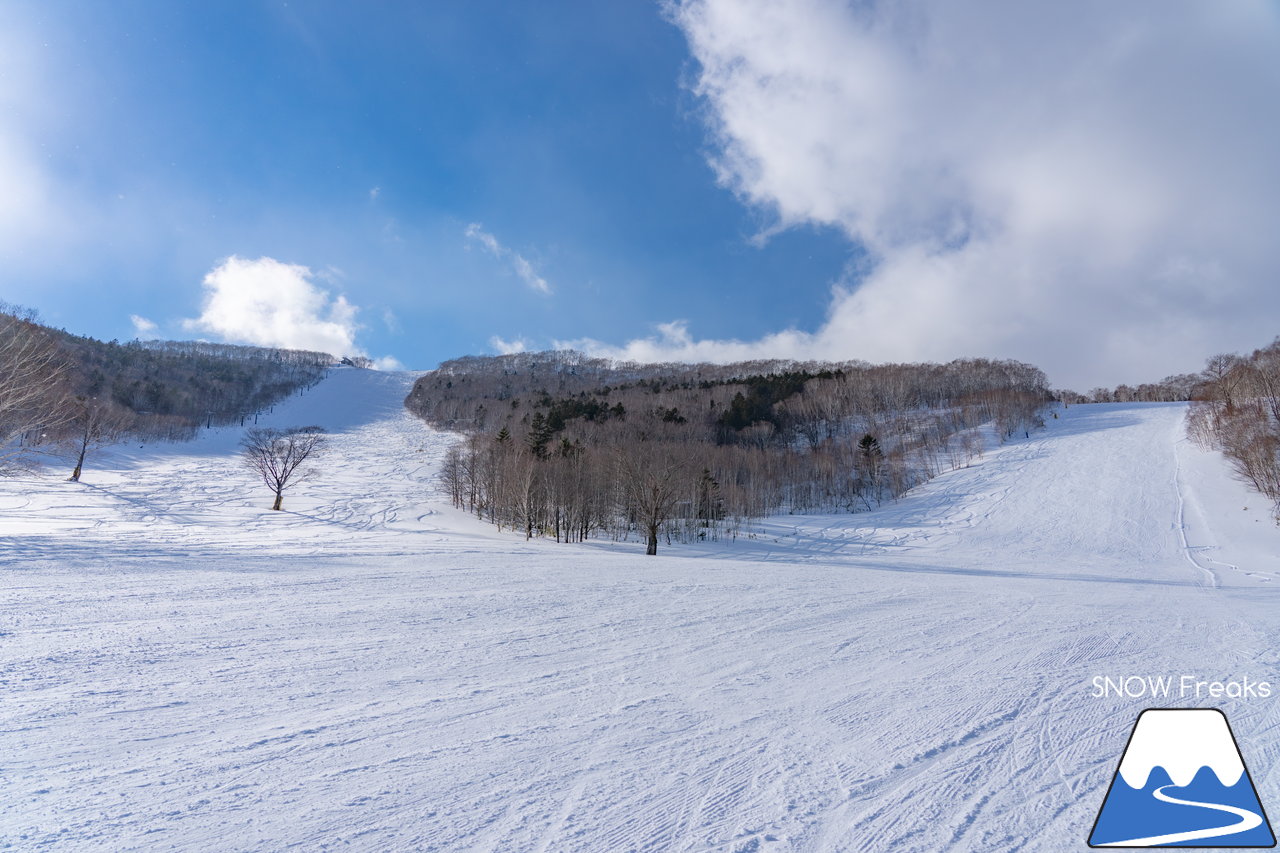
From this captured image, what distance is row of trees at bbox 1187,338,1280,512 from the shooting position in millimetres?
38250

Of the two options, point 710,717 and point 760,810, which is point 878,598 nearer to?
point 710,717

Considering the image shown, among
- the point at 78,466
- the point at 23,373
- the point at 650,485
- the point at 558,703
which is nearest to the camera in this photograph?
the point at 558,703

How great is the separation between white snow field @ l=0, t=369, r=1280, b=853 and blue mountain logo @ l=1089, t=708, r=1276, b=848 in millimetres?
144

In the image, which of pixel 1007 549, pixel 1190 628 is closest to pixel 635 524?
pixel 1007 549

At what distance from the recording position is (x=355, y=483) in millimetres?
53438

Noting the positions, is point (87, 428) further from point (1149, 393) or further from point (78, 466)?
point (1149, 393)

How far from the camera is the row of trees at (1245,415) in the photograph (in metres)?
38.2

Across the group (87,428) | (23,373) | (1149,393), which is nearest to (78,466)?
(87,428)

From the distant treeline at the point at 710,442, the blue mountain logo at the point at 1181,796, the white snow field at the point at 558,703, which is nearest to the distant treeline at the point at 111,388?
the white snow field at the point at 558,703

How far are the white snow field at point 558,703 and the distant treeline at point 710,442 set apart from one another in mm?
20200

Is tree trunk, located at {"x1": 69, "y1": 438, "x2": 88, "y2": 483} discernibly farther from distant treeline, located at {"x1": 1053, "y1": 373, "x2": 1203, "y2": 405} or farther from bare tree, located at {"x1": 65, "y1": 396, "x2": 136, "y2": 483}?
distant treeline, located at {"x1": 1053, "y1": 373, "x2": 1203, "y2": 405}

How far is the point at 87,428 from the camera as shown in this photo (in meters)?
46.0

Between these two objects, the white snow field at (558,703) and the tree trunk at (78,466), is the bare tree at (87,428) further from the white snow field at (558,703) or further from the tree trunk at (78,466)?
the white snow field at (558,703)

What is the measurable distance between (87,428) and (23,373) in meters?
38.0
